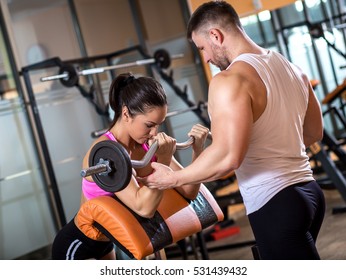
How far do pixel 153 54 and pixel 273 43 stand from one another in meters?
2.58

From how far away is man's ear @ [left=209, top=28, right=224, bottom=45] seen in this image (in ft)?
6.76

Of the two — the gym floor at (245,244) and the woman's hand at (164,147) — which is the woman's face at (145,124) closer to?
the woman's hand at (164,147)

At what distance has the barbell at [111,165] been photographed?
6.59 feet

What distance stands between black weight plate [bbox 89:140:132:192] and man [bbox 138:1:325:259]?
0.14 meters

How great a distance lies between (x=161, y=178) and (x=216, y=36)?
0.51 m

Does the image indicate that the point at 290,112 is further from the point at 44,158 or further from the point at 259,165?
the point at 44,158

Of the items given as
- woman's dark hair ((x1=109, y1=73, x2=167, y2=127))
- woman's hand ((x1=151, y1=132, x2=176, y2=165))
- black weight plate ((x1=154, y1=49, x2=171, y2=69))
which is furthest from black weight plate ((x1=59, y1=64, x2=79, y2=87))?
woman's hand ((x1=151, y1=132, x2=176, y2=165))

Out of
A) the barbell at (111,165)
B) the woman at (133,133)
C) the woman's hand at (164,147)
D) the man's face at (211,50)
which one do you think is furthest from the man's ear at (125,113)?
the man's face at (211,50)

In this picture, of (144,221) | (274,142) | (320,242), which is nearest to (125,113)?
(144,221)

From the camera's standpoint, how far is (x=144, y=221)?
90.3 inches

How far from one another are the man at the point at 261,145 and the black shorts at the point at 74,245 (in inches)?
22.6

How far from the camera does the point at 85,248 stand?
261cm

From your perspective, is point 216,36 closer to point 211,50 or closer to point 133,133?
point 211,50

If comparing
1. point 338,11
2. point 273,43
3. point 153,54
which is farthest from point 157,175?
point 338,11
